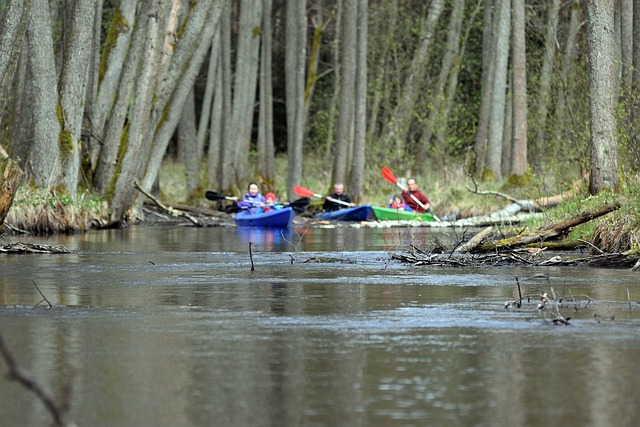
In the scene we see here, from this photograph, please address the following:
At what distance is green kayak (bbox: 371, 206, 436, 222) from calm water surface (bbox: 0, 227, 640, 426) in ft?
53.0

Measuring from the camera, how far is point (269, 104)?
47562 millimetres

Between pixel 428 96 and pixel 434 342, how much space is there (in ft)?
117

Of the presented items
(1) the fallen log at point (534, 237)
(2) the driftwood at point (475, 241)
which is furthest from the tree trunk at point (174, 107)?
(1) the fallen log at point (534, 237)

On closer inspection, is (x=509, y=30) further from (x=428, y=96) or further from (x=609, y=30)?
(x=609, y=30)

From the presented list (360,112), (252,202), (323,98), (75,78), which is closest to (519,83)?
(360,112)

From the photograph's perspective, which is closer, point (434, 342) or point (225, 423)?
point (225, 423)

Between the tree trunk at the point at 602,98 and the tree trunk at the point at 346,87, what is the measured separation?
61.7ft

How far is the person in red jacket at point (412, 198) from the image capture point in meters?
32.9

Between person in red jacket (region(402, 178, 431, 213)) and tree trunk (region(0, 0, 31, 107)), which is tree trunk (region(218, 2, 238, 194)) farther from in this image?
tree trunk (region(0, 0, 31, 107))

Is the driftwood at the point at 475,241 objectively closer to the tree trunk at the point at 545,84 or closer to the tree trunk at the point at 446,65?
the tree trunk at the point at 545,84

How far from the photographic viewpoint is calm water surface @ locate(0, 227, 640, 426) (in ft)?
21.9

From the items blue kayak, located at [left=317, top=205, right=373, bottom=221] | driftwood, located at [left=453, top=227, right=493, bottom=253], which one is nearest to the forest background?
blue kayak, located at [left=317, top=205, right=373, bottom=221]

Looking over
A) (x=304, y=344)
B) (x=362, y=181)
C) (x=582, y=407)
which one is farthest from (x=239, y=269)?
(x=362, y=181)

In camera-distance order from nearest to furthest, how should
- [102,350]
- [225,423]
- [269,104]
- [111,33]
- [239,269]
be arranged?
[225,423]
[102,350]
[239,269]
[111,33]
[269,104]
